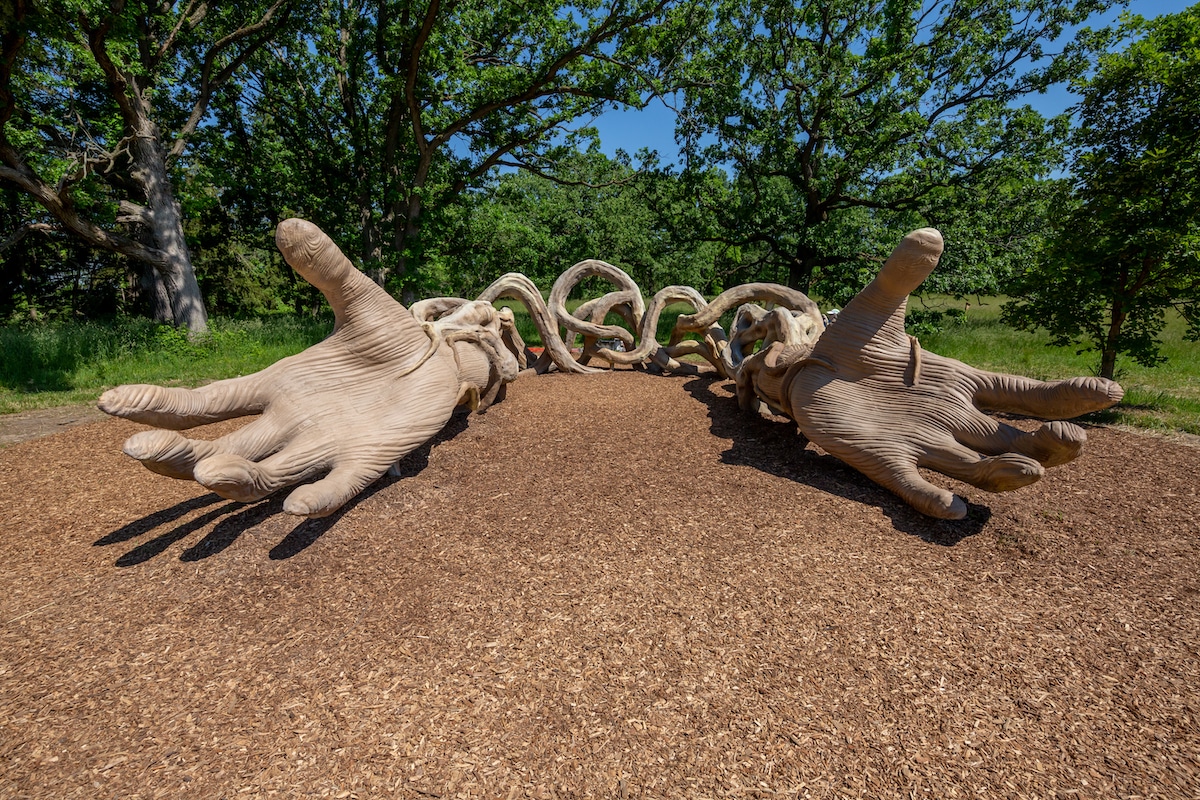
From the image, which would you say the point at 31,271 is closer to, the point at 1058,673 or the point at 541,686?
the point at 541,686

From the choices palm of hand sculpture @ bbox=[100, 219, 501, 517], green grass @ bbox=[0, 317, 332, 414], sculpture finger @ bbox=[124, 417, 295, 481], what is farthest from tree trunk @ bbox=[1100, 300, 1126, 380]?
green grass @ bbox=[0, 317, 332, 414]

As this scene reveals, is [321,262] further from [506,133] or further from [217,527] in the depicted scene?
[506,133]

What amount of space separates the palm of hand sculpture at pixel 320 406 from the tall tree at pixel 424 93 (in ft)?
25.7

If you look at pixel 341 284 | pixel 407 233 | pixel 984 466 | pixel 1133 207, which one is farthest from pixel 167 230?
pixel 1133 207

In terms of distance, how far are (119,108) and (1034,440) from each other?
14.2m

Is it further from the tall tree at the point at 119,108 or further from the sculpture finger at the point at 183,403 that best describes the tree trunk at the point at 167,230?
the sculpture finger at the point at 183,403

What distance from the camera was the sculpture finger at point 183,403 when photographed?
2072 mm

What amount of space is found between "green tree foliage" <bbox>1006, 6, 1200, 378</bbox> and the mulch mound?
312 cm

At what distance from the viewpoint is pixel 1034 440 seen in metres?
Result: 2.52

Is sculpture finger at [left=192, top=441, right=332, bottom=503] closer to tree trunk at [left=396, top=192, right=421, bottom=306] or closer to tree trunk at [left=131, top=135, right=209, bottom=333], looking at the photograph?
tree trunk at [left=396, top=192, right=421, bottom=306]

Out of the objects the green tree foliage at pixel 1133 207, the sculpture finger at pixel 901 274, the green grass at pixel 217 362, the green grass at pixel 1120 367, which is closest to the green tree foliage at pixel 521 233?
the green grass at pixel 217 362

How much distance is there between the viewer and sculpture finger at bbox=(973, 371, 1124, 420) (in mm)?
2330

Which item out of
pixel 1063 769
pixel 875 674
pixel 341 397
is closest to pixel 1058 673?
pixel 1063 769

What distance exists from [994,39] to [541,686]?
13.0m
